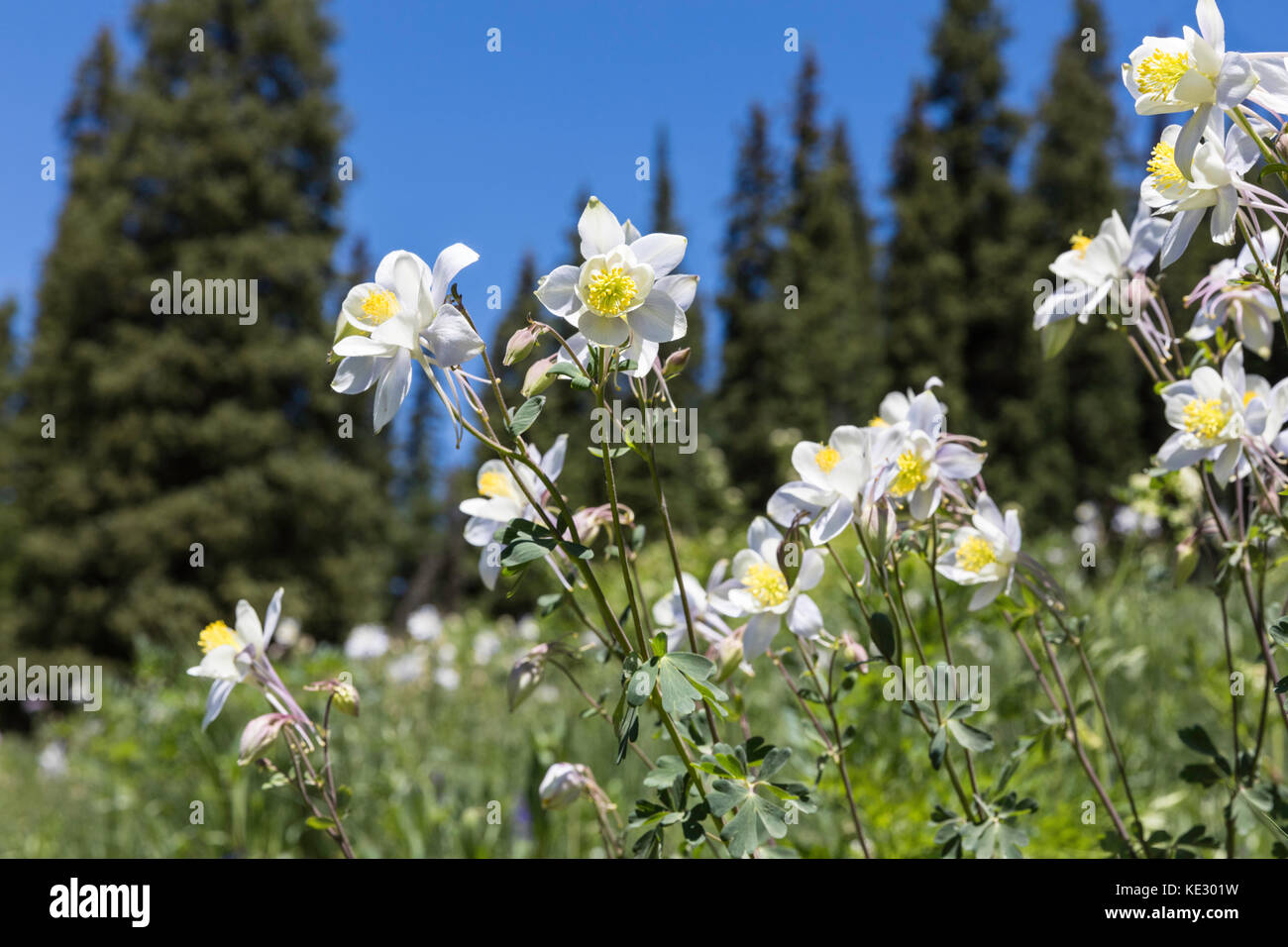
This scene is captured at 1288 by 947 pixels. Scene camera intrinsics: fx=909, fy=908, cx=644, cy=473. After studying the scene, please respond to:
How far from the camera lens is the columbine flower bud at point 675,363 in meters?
1.12

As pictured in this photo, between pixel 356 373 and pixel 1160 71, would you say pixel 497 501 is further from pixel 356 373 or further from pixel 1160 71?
pixel 1160 71

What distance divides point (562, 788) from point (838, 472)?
657mm

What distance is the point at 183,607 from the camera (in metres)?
12.8

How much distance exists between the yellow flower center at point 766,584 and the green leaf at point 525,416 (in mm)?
457

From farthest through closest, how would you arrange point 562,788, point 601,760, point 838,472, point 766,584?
1. point 601,760
2. point 562,788
3. point 766,584
4. point 838,472

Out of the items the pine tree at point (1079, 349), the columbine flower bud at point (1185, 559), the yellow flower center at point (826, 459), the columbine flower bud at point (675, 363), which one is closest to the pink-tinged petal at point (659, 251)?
the columbine flower bud at point (675, 363)

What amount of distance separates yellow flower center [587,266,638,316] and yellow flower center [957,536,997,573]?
65cm

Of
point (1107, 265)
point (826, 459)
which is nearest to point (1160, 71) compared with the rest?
point (1107, 265)

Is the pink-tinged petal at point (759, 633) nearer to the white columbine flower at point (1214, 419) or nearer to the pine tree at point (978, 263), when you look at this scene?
the white columbine flower at point (1214, 419)

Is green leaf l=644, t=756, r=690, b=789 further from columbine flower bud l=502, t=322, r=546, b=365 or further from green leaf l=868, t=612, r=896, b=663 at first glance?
columbine flower bud l=502, t=322, r=546, b=365

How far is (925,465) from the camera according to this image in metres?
1.20

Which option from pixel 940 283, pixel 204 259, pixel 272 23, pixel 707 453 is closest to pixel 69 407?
pixel 204 259

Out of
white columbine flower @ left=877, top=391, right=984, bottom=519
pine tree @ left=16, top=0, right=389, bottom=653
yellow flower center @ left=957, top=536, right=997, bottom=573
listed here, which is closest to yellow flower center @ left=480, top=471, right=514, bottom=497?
white columbine flower @ left=877, top=391, right=984, bottom=519

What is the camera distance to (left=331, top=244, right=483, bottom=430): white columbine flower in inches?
41.3
